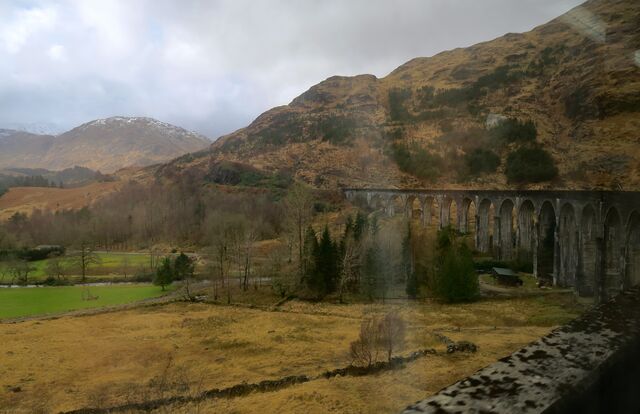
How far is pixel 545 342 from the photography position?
87.0 inches

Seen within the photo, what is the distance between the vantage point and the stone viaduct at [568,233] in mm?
24453

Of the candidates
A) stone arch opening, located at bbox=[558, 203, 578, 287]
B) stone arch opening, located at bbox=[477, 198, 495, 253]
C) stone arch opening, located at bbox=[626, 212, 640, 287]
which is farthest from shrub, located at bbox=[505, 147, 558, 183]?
stone arch opening, located at bbox=[626, 212, 640, 287]

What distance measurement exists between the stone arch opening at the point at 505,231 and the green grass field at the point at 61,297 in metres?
34.1

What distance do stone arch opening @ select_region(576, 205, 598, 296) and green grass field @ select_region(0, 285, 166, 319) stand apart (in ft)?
112

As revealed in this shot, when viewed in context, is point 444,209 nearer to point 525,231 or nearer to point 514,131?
point 525,231

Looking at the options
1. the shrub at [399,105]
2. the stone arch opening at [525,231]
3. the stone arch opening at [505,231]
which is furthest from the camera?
the shrub at [399,105]

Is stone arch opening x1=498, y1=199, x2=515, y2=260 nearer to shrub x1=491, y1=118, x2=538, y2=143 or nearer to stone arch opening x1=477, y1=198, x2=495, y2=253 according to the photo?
stone arch opening x1=477, y1=198, x2=495, y2=253

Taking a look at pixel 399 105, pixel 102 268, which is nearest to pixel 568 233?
pixel 102 268

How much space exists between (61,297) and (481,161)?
6450cm

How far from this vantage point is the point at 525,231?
135 ft

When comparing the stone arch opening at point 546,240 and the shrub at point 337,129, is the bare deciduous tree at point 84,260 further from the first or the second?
the shrub at point 337,129

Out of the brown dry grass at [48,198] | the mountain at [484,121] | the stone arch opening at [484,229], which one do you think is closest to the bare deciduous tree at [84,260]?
the brown dry grass at [48,198]

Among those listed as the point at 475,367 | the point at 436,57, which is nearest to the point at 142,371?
the point at 475,367

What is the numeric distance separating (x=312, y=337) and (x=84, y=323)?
16.3 meters
